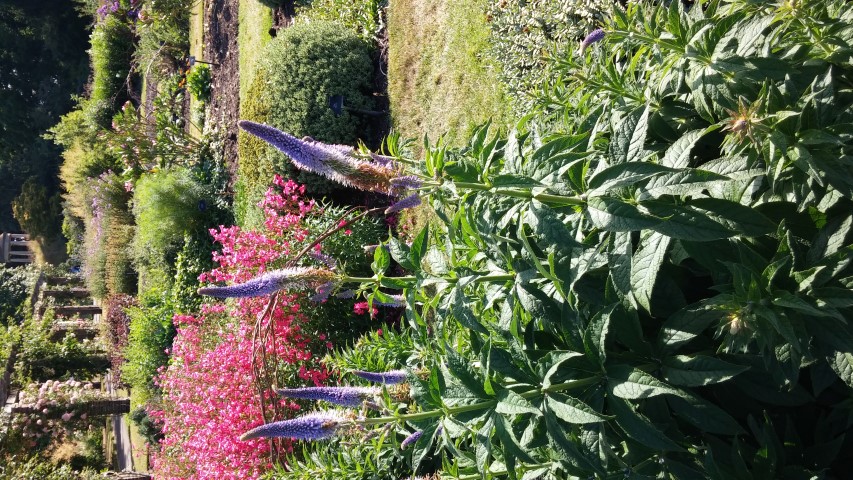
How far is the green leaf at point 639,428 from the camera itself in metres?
1.60

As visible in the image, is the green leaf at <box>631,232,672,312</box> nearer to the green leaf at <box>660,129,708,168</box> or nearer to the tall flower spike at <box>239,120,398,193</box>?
the green leaf at <box>660,129,708,168</box>

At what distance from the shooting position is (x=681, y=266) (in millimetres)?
2008

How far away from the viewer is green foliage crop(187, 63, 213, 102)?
11.2 metres

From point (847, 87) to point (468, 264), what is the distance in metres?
1.26

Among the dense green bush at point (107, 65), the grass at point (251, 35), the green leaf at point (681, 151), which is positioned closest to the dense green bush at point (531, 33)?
the green leaf at point (681, 151)

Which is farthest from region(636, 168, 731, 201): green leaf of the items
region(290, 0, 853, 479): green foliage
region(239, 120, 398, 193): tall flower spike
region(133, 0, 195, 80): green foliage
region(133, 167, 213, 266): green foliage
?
region(133, 0, 195, 80): green foliage

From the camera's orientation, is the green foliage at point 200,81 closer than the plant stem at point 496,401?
No

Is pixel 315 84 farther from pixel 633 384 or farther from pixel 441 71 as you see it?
pixel 633 384

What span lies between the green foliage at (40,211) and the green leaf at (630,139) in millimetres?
26853

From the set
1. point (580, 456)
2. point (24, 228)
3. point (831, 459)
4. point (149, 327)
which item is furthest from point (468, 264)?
point (24, 228)

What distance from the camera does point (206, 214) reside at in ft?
31.9

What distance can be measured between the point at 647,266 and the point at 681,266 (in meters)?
0.43

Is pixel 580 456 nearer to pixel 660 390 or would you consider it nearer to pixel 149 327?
pixel 660 390

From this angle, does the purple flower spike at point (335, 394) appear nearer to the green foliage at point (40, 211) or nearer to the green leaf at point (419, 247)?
the green leaf at point (419, 247)
